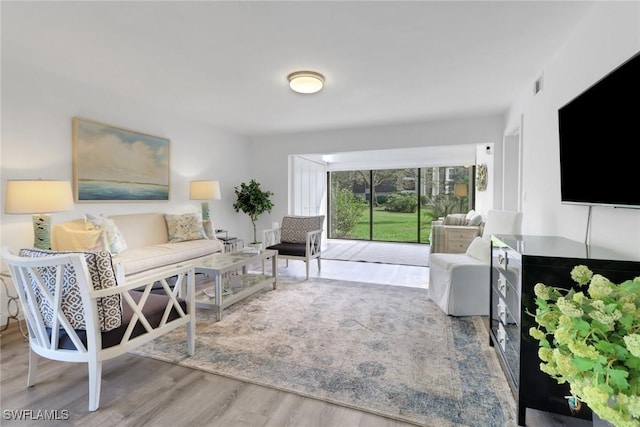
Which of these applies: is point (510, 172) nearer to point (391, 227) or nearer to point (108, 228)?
point (391, 227)

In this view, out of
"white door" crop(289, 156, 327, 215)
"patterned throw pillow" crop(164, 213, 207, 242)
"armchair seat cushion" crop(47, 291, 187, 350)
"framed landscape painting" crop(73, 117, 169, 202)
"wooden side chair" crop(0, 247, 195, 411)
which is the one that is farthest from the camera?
"white door" crop(289, 156, 327, 215)

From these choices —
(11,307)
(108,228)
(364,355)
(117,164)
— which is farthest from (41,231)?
(364,355)

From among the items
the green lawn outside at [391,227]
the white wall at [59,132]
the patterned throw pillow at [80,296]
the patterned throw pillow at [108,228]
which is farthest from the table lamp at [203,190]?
the green lawn outside at [391,227]

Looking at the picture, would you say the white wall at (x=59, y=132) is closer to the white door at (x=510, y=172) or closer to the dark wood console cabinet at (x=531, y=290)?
the dark wood console cabinet at (x=531, y=290)

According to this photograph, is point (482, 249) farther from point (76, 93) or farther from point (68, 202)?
point (76, 93)

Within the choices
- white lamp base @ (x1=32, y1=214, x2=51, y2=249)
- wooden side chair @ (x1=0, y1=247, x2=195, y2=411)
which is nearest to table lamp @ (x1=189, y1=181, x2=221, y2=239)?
white lamp base @ (x1=32, y1=214, x2=51, y2=249)

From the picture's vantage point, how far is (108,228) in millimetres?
3270

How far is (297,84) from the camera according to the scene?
10.0 ft

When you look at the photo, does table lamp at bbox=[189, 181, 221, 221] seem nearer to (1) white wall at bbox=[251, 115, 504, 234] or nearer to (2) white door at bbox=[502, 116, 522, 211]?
(1) white wall at bbox=[251, 115, 504, 234]

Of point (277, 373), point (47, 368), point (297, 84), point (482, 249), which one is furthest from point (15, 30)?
point (482, 249)

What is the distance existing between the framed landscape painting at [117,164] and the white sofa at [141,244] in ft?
1.06

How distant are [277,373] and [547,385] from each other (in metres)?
1.52

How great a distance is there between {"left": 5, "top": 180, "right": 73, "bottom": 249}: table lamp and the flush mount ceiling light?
2344 mm

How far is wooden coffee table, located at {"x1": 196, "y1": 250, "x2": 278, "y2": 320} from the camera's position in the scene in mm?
2863
